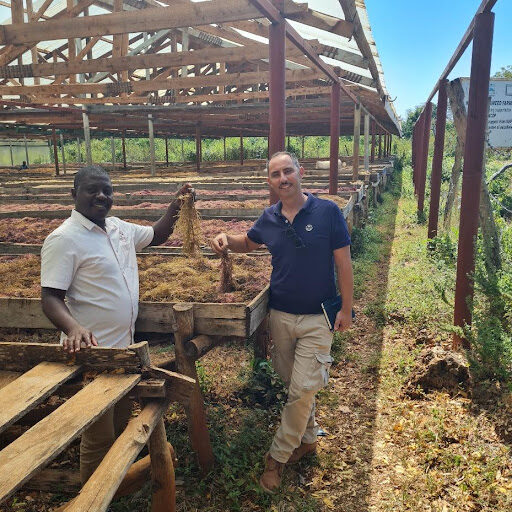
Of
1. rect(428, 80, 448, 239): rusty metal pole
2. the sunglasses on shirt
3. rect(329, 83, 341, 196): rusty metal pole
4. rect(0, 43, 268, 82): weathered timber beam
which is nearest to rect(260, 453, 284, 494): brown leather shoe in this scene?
the sunglasses on shirt

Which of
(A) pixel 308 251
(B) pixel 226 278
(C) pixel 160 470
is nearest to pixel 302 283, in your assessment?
(A) pixel 308 251

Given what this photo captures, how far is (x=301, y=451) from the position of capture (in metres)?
3.72

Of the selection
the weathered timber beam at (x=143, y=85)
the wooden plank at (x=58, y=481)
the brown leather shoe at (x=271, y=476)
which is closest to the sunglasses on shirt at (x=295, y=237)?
the brown leather shoe at (x=271, y=476)

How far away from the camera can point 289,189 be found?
3402mm

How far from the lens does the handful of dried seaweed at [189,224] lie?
153 inches

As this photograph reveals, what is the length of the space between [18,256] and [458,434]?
525 cm

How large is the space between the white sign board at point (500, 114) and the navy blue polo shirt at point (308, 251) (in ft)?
12.0

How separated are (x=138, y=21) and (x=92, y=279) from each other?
361 cm

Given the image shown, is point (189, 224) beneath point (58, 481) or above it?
above

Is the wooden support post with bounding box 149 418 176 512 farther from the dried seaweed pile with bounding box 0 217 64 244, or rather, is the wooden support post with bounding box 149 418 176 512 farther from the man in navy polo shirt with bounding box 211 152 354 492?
the dried seaweed pile with bounding box 0 217 64 244

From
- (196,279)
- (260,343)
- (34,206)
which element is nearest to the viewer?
(196,279)

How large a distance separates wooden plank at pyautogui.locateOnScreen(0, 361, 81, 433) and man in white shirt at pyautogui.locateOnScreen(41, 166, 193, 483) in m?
0.27

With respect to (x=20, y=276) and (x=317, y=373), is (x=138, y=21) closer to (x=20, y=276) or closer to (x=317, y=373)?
(x=20, y=276)

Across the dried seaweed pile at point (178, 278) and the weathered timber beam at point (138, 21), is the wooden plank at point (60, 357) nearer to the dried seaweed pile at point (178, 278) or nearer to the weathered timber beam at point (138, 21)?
the dried seaweed pile at point (178, 278)
